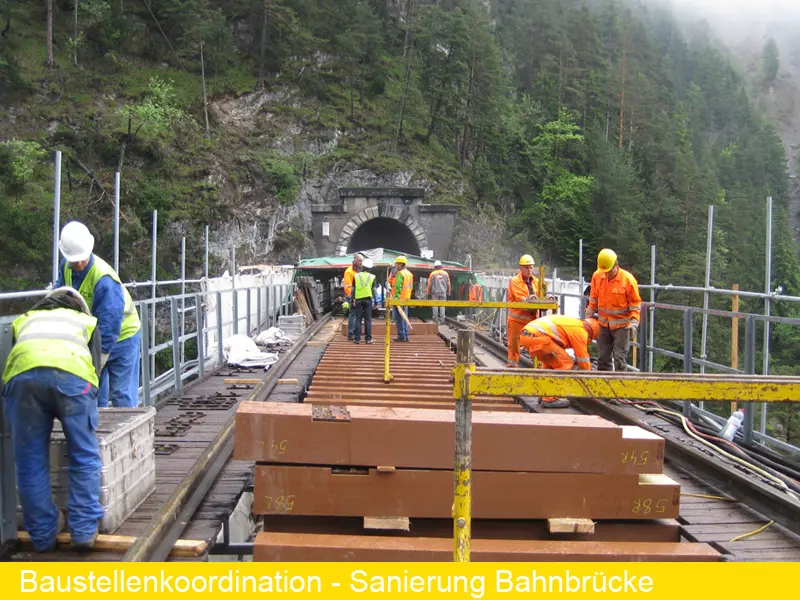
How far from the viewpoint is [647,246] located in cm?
3878

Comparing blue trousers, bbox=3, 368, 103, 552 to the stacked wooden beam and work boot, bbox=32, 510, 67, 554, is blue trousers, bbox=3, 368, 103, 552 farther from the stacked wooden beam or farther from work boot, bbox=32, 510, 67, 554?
the stacked wooden beam

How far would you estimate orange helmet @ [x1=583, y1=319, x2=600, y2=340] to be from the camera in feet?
25.7

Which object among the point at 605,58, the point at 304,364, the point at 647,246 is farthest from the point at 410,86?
the point at 304,364

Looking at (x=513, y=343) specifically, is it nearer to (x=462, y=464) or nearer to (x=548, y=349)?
(x=548, y=349)

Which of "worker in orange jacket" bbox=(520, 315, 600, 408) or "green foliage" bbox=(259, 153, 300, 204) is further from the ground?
"green foliage" bbox=(259, 153, 300, 204)

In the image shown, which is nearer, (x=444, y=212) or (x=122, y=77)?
(x=444, y=212)

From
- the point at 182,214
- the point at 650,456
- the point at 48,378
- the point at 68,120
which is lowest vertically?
the point at 650,456

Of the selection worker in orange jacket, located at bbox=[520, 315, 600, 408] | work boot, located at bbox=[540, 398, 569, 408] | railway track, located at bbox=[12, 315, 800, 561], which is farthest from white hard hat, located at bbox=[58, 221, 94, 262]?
work boot, located at bbox=[540, 398, 569, 408]

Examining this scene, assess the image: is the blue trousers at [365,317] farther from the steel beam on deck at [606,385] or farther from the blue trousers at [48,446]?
the steel beam on deck at [606,385]

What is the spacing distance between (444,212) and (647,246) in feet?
44.0

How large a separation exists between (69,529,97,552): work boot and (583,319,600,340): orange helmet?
5690mm

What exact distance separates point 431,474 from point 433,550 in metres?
0.44

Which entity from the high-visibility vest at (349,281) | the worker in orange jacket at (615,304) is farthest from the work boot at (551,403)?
the high-visibility vest at (349,281)

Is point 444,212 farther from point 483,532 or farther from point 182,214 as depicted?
point 483,532
